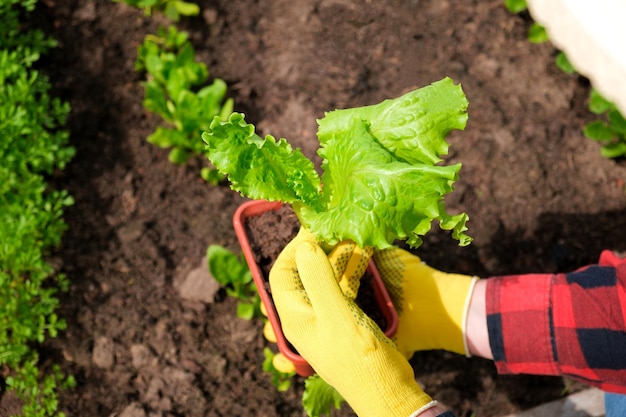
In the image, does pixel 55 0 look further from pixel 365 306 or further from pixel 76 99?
pixel 365 306

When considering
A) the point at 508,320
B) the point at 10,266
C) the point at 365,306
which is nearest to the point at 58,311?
the point at 10,266

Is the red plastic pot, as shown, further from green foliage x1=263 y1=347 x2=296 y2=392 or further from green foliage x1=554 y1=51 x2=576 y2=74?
green foliage x1=554 y1=51 x2=576 y2=74

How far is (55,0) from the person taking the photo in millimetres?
2584

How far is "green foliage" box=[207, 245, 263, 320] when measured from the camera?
6.96 ft

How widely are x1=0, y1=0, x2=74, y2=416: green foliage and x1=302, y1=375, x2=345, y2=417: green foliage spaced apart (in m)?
0.84

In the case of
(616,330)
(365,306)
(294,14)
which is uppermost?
(294,14)

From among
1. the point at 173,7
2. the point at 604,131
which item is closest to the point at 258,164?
the point at 173,7

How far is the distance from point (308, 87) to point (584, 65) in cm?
115

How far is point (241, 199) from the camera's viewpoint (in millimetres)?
2377

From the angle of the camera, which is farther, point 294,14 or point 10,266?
point 294,14

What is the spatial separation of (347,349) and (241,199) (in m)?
1.05

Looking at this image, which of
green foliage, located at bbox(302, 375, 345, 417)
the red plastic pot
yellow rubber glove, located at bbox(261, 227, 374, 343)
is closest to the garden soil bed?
green foliage, located at bbox(302, 375, 345, 417)

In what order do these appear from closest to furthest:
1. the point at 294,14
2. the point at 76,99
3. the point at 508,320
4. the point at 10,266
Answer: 1. the point at 508,320
2. the point at 10,266
3. the point at 76,99
4. the point at 294,14

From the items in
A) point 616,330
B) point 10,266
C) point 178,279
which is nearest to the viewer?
point 616,330
